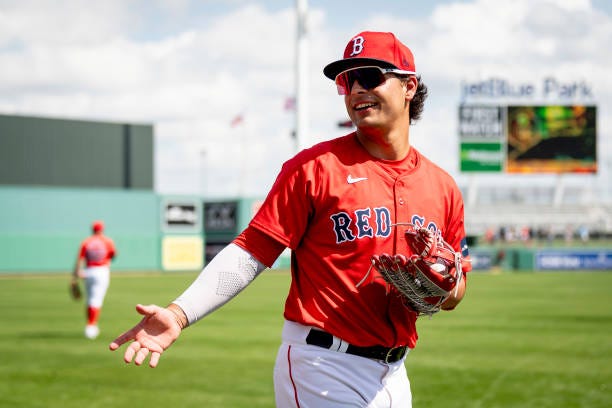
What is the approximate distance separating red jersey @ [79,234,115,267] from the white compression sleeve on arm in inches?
469

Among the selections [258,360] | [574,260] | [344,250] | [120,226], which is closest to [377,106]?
[344,250]

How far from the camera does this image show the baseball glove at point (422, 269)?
346cm

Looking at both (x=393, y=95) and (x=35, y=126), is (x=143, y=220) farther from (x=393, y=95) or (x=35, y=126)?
(x=393, y=95)

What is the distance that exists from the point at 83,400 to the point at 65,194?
119 feet

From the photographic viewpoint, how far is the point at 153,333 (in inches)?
132

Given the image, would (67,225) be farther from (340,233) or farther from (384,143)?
(340,233)

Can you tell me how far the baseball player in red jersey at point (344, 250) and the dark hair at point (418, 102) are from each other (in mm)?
406

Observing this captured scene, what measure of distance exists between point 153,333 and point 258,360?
934 centimetres

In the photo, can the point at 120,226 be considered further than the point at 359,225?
Yes

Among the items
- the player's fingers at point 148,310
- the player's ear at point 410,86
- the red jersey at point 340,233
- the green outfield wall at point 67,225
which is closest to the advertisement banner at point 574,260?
the green outfield wall at point 67,225

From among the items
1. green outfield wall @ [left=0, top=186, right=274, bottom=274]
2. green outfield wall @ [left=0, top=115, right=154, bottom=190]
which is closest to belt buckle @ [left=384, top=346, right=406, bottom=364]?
green outfield wall @ [left=0, top=186, right=274, bottom=274]

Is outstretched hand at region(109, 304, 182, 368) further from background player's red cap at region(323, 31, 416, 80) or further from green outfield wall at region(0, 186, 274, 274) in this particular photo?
green outfield wall at region(0, 186, 274, 274)

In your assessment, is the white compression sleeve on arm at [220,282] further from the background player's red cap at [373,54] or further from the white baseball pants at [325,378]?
the background player's red cap at [373,54]

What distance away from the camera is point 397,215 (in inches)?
144
